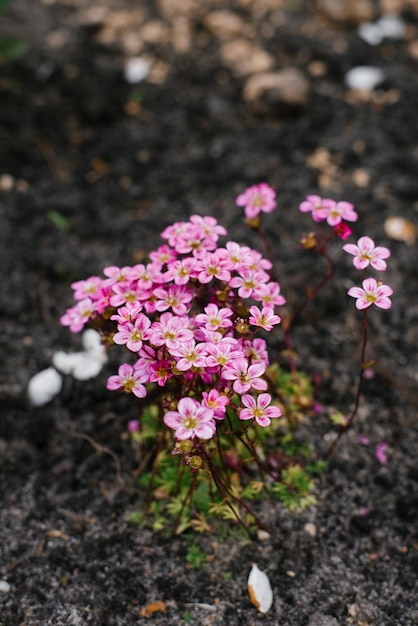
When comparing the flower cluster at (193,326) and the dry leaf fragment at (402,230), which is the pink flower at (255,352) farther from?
the dry leaf fragment at (402,230)

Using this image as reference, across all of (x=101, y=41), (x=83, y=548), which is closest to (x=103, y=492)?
(x=83, y=548)

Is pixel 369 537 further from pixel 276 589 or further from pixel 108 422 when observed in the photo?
pixel 108 422

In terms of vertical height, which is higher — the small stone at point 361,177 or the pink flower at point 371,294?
the pink flower at point 371,294

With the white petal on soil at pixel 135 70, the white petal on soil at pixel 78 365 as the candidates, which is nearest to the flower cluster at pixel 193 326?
the white petal on soil at pixel 78 365

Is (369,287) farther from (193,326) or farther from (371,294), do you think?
(193,326)

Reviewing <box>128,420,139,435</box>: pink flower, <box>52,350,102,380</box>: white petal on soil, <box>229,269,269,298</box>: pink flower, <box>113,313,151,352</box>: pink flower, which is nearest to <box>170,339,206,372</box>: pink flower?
<box>113,313,151,352</box>: pink flower

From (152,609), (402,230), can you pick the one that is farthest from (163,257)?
(402,230)

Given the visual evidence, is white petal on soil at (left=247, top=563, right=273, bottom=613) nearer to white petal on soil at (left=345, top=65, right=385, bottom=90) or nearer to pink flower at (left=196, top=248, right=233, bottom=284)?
pink flower at (left=196, top=248, right=233, bottom=284)
